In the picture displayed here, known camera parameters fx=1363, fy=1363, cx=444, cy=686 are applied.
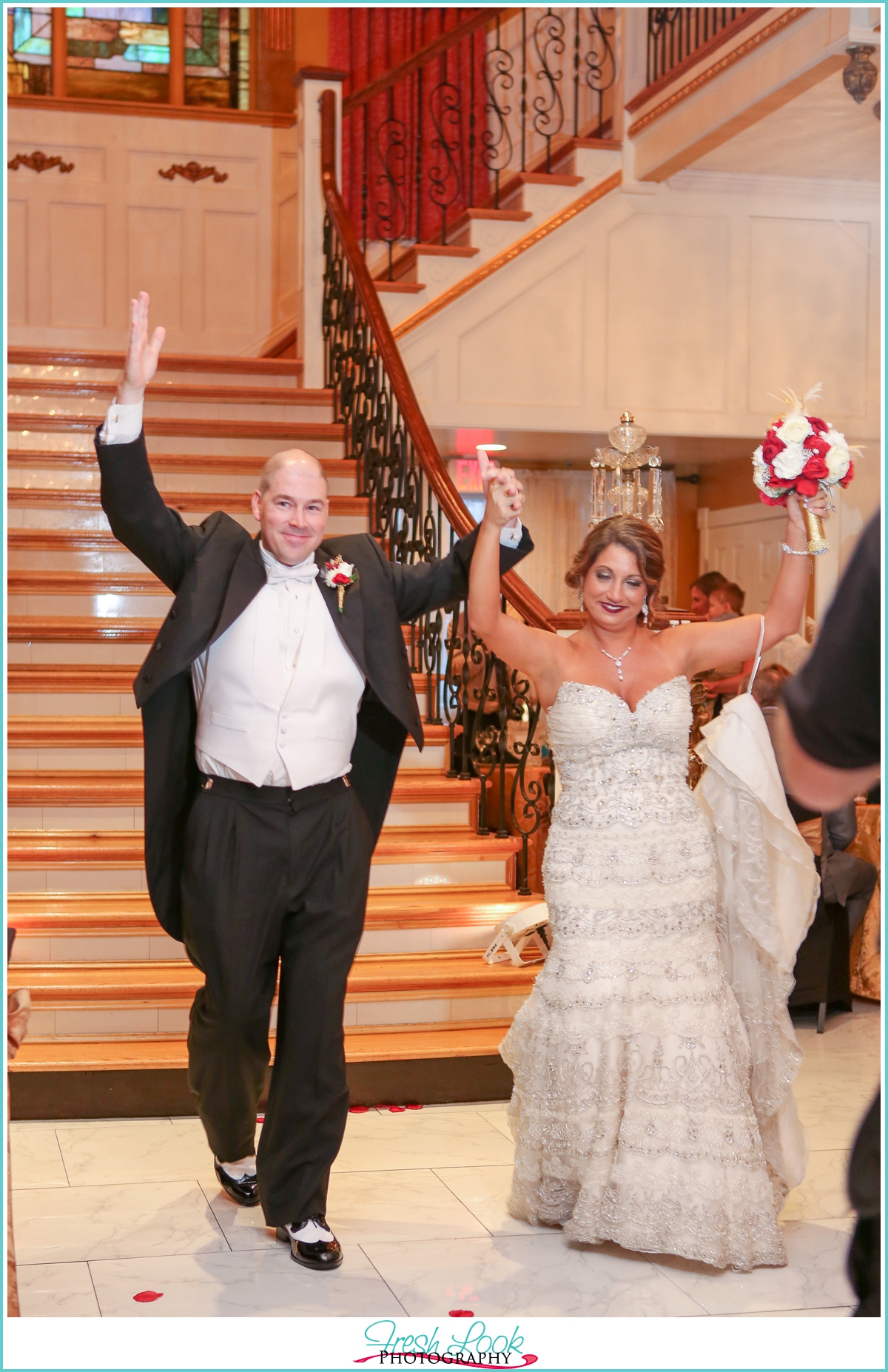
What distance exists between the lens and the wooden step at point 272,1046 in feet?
13.6

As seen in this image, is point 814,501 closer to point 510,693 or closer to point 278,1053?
point 278,1053

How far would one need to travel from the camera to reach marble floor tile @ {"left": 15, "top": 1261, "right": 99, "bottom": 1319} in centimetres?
285

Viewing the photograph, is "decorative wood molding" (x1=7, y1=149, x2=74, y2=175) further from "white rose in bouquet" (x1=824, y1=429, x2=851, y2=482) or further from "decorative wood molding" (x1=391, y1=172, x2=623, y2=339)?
"white rose in bouquet" (x1=824, y1=429, x2=851, y2=482)

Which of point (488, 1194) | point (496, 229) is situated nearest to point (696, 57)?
point (496, 229)

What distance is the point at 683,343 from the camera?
8.61 meters

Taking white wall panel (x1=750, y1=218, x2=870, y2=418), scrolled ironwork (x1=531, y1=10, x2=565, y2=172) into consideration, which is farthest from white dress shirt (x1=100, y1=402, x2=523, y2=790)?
scrolled ironwork (x1=531, y1=10, x2=565, y2=172)

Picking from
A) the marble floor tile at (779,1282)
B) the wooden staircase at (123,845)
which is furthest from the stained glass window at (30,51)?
the marble floor tile at (779,1282)

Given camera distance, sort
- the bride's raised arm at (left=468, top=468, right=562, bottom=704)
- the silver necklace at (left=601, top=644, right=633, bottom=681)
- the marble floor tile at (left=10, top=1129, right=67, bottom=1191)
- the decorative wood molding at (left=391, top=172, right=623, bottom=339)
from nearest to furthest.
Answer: the bride's raised arm at (left=468, top=468, right=562, bottom=704), the silver necklace at (left=601, top=644, right=633, bottom=681), the marble floor tile at (left=10, top=1129, right=67, bottom=1191), the decorative wood molding at (left=391, top=172, right=623, bottom=339)

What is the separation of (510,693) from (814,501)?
2.46 meters

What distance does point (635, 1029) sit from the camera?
126 inches

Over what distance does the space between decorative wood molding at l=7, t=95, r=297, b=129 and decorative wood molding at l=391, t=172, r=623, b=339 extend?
2.20 metres

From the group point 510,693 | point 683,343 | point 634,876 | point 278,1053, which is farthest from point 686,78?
point 278,1053

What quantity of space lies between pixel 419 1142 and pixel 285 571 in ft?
5.89

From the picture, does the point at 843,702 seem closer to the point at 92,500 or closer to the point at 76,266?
the point at 92,500
